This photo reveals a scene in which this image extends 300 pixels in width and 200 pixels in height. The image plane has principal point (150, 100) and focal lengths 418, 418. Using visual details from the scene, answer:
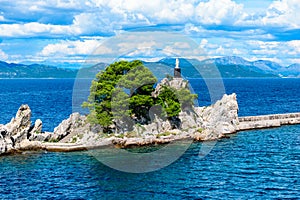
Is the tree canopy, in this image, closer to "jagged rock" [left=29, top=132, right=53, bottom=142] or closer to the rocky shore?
the rocky shore

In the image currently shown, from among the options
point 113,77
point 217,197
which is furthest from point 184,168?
point 113,77

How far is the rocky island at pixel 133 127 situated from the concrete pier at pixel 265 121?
254 cm

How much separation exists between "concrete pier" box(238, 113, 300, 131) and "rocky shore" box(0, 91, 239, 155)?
29.3 ft

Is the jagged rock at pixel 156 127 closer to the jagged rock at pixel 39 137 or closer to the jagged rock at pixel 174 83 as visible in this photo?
the jagged rock at pixel 174 83

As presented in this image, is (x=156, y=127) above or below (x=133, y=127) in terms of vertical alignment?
below

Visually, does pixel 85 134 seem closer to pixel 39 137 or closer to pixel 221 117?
pixel 39 137

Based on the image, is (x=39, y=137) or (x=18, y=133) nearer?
(x=18, y=133)

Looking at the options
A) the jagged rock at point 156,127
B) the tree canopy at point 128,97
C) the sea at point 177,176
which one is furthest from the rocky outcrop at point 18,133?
the jagged rock at point 156,127

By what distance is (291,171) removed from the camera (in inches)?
2426

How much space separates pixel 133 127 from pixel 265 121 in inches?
1489

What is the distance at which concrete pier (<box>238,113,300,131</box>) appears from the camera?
100 metres

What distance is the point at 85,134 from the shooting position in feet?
267

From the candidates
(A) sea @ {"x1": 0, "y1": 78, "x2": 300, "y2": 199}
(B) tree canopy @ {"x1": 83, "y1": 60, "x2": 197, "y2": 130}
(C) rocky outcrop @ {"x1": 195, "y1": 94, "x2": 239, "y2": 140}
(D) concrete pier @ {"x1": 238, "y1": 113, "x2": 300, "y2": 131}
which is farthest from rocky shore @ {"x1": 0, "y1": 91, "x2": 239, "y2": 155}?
(D) concrete pier @ {"x1": 238, "y1": 113, "x2": 300, "y2": 131}

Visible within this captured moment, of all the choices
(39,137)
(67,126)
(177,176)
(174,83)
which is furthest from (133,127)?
(177,176)
